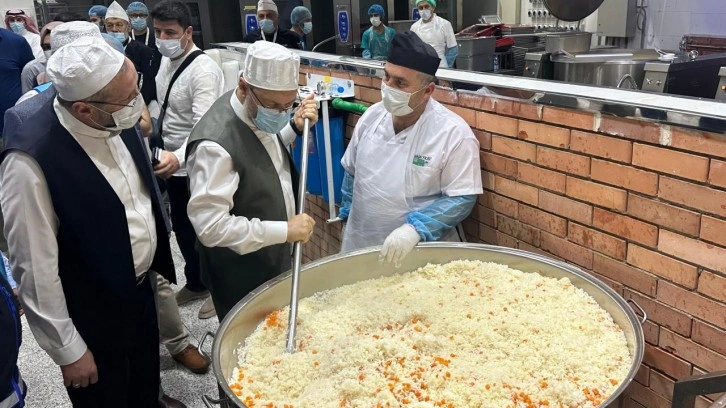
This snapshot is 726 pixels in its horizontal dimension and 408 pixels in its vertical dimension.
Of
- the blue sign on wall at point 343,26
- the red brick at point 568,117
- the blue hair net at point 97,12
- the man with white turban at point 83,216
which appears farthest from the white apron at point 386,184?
the blue sign on wall at point 343,26

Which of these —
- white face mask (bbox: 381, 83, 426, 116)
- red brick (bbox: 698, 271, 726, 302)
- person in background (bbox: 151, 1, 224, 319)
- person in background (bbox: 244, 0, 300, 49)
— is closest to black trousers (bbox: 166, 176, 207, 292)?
person in background (bbox: 151, 1, 224, 319)

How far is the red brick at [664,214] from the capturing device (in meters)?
1.42

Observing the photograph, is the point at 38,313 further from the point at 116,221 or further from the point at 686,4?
the point at 686,4

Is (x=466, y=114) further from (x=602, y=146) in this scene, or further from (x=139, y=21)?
(x=139, y=21)

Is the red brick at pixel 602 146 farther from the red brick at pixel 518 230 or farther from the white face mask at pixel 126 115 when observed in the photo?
the white face mask at pixel 126 115

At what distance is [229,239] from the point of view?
163cm

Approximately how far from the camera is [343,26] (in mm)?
7012

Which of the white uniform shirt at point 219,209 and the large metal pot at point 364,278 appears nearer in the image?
the large metal pot at point 364,278

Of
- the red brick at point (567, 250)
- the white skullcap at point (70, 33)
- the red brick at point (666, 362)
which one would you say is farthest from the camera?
the white skullcap at point (70, 33)

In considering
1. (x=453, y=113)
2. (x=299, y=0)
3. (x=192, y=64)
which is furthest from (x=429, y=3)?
(x=453, y=113)

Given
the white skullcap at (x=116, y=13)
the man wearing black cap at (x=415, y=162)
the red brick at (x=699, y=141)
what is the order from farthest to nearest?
the white skullcap at (x=116, y=13) < the man wearing black cap at (x=415, y=162) < the red brick at (x=699, y=141)

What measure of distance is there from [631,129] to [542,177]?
1.20 feet

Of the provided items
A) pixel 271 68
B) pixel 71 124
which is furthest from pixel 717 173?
pixel 71 124

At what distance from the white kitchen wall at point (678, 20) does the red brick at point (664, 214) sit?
457cm
